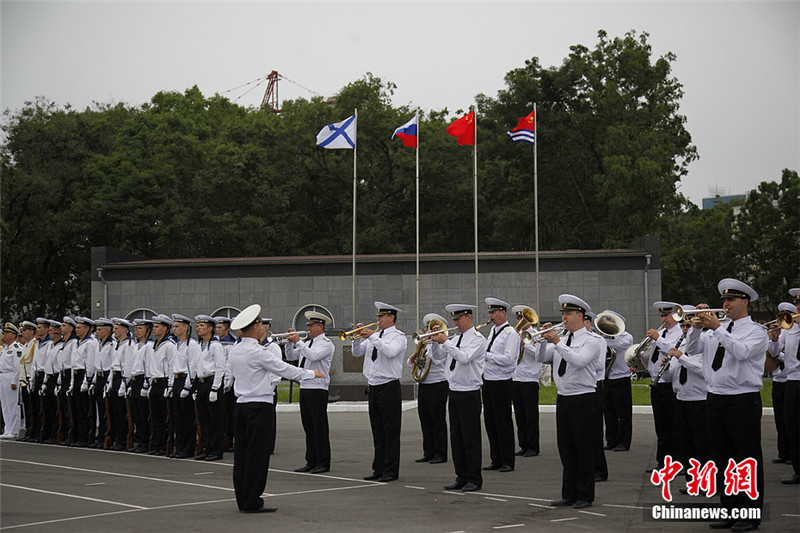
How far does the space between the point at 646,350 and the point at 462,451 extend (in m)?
3.60

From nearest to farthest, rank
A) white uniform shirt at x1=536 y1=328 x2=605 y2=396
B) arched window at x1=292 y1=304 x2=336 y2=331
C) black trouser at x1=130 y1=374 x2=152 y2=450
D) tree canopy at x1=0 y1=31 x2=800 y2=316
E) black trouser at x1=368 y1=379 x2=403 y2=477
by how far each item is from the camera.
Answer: white uniform shirt at x1=536 y1=328 x2=605 y2=396 < black trouser at x1=368 y1=379 x2=403 y2=477 < black trouser at x1=130 y1=374 x2=152 y2=450 < arched window at x1=292 y1=304 x2=336 y2=331 < tree canopy at x1=0 y1=31 x2=800 y2=316

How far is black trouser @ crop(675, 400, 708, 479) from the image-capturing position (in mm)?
11266

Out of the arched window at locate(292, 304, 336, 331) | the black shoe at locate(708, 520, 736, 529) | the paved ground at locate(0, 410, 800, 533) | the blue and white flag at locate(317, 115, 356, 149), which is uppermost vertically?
the blue and white flag at locate(317, 115, 356, 149)

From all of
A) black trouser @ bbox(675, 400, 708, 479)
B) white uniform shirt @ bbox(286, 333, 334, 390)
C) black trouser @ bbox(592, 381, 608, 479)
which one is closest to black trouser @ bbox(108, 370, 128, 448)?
white uniform shirt @ bbox(286, 333, 334, 390)

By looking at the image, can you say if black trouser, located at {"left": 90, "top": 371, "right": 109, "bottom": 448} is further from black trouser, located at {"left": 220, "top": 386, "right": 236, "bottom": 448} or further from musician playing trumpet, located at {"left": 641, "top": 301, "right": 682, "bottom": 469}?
musician playing trumpet, located at {"left": 641, "top": 301, "right": 682, "bottom": 469}

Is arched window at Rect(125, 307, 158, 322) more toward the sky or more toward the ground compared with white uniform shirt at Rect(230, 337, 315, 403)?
more toward the sky

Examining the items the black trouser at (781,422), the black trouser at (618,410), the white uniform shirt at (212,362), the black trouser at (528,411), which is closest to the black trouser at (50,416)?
the white uniform shirt at (212,362)

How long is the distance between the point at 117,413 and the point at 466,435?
8037mm

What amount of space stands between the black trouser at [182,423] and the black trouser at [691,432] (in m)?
7.95

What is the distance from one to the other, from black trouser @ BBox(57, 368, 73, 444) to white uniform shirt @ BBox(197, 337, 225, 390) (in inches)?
159

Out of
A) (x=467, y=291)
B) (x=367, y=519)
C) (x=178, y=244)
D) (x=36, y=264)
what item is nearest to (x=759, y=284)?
(x=467, y=291)

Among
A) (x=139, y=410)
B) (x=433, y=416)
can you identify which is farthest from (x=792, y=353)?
(x=139, y=410)

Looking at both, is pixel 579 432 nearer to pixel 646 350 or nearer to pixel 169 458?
pixel 646 350

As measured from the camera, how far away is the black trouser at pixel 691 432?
11266 mm
